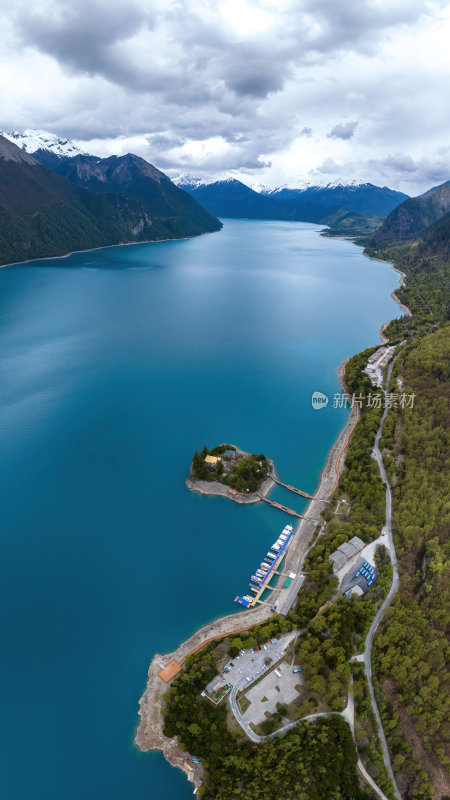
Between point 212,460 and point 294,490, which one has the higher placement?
point 212,460

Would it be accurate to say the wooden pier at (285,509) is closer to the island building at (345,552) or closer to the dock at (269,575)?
the dock at (269,575)

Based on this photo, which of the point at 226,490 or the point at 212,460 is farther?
the point at 212,460
